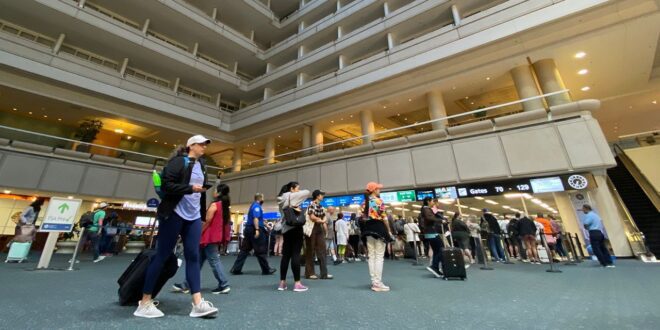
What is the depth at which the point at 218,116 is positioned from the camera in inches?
709

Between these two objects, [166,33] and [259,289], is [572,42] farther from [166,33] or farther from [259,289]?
[166,33]

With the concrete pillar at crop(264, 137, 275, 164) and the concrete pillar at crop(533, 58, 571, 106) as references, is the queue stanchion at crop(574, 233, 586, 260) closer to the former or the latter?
the concrete pillar at crop(533, 58, 571, 106)

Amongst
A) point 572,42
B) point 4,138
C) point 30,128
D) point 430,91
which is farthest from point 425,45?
point 30,128

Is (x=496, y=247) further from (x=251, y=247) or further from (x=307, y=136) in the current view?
(x=307, y=136)

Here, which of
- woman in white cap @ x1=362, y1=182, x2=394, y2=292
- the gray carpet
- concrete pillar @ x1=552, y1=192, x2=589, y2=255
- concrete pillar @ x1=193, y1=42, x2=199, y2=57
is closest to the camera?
the gray carpet

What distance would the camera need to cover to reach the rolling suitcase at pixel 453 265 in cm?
462

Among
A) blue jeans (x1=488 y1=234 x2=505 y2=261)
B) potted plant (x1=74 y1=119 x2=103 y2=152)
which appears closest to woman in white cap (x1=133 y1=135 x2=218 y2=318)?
blue jeans (x1=488 y1=234 x2=505 y2=261)

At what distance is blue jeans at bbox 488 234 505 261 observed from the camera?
8.36 meters

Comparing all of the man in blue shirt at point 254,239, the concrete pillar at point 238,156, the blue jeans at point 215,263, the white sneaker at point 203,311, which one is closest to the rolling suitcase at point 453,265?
the man in blue shirt at point 254,239

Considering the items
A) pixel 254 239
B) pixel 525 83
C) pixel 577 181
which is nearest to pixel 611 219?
pixel 577 181

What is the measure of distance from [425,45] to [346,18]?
7.78 meters

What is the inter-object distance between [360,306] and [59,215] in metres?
7.00

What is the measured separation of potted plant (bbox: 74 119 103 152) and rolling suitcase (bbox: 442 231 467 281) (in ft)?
62.3

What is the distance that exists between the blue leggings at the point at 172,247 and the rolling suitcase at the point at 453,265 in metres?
4.28
